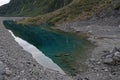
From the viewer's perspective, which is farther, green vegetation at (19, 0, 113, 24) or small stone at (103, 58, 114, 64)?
green vegetation at (19, 0, 113, 24)

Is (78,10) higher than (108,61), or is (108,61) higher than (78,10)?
(108,61)

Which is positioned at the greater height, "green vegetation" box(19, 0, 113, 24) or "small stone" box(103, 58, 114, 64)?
"small stone" box(103, 58, 114, 64)

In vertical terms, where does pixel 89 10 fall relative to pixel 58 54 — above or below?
below

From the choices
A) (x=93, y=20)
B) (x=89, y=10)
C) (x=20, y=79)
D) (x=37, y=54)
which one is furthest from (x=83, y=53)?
(x=89, y=10)

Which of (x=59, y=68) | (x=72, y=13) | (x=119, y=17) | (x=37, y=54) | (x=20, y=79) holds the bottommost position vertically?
(x=72, y=13)

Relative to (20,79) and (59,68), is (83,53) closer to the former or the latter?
(59,68)

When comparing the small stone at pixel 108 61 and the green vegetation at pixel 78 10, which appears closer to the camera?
the small stone at pixel 108 61

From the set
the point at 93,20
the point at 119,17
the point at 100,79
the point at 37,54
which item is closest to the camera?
the point at 100,79

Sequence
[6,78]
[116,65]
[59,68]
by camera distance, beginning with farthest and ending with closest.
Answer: [59,68] → [116,65] → [6,78]

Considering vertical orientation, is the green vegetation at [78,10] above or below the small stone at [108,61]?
below

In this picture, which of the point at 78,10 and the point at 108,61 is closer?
the point at 108,61

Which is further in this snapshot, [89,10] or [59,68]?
[89,10]
